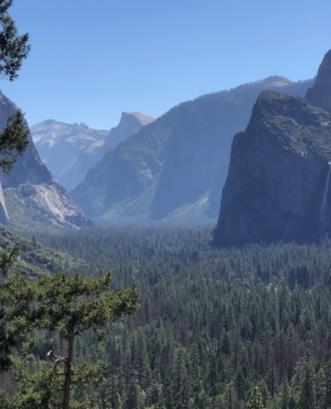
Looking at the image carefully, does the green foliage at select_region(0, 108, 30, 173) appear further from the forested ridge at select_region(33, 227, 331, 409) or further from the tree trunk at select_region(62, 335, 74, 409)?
the forested ridge at select_region(33, 227, 331, 409)

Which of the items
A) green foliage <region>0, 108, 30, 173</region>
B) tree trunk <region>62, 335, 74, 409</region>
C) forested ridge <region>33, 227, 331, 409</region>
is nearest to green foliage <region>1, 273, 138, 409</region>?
tree trunk <region>62, 335, 74, 409</region>

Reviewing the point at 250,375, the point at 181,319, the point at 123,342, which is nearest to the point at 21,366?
the point at 250,375

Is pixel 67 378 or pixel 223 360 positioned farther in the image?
pixel 223 360

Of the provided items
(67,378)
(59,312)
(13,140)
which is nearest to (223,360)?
(67,378)

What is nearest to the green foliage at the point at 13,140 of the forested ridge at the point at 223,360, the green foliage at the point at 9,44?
the green foliage at the point at 9,44

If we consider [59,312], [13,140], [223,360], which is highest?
[13,140]

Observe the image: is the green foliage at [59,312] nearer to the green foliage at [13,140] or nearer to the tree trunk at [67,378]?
the tree trunk at [67,378]

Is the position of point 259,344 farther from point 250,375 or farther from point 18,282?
point 18,282

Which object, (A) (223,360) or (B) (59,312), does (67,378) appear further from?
(A) (223,360)

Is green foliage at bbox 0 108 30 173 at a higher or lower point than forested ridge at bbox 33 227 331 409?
higher

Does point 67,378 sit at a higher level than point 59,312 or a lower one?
lower

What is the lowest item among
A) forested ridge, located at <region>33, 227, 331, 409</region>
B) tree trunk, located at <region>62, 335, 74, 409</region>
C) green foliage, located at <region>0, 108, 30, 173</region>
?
forested ridge, located at <region>33, 227, 331, 409</region>
